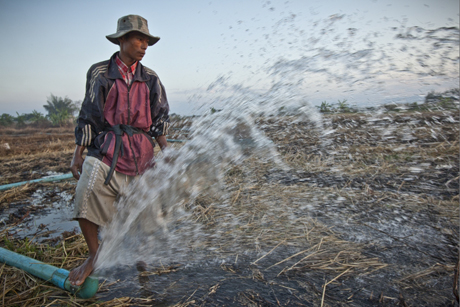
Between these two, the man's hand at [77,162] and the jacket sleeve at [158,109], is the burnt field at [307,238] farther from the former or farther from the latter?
the jacket sleeve at [158,109]

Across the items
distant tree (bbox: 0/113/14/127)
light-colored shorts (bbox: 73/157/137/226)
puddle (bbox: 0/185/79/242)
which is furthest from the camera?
distant tree (bbox: 0/113/14/127)

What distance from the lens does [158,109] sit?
2.13 meters

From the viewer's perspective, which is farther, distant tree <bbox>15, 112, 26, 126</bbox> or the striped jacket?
distant tree <bbox>15, 112, 26, 126</bbox>

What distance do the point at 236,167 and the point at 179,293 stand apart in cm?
259

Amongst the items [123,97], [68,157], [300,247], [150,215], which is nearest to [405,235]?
[300,247]

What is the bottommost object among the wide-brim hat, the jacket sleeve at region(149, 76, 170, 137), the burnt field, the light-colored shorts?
the burnt field

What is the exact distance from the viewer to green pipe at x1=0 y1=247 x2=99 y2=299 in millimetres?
1642

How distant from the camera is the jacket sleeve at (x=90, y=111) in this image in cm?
185

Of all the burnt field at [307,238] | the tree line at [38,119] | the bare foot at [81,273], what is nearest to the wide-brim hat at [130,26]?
the bare foot at [81,273]

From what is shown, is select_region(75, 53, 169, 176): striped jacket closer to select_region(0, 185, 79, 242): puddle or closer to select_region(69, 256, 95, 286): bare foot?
select_region(69, 256, 95, 286): bare foot

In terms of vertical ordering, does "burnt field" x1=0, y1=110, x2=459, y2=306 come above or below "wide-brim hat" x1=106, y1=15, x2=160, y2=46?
below

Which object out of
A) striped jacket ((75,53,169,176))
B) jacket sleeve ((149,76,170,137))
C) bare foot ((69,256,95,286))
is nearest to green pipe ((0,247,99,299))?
bare foot ((69,256,95,286))

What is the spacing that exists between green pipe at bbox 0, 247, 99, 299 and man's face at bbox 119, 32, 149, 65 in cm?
135

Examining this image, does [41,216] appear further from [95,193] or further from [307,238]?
[307,238]
